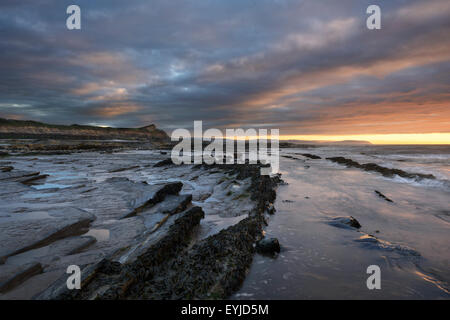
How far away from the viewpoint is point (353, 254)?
4234mm

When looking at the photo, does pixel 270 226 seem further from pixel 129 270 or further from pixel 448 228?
pixel 448 228

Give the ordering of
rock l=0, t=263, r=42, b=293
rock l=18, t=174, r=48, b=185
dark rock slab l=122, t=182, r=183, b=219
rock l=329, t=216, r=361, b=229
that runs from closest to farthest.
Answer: rock l=0, t=263, r=42, b=293
rock l=329, t=216, r=361, b=229
dark rock slab l=122, t=182, r=183, b=219
rock l=18, t=174, r=48, b=185

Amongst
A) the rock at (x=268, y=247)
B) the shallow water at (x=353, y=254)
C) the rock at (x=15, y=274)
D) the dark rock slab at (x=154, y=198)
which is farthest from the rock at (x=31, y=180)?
the rock at (x=268, y=247)

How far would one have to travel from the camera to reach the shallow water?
10.4 ft

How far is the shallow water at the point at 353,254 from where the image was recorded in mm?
3158

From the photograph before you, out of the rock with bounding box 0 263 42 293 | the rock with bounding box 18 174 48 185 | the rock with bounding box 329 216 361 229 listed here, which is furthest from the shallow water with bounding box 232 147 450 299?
the rock with bounding box 18 174 48 185

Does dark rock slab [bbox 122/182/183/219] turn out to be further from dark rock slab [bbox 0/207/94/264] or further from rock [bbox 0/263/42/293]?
rock [bbox 0/263/42/293]

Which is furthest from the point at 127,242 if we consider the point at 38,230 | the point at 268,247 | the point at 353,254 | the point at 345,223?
the point at 345,223

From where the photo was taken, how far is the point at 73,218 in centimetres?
566

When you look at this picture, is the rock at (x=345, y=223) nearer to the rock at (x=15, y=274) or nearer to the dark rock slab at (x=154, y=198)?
the dark rock slab at (x=154, y=198)

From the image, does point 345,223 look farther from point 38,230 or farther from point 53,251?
point 38,230
